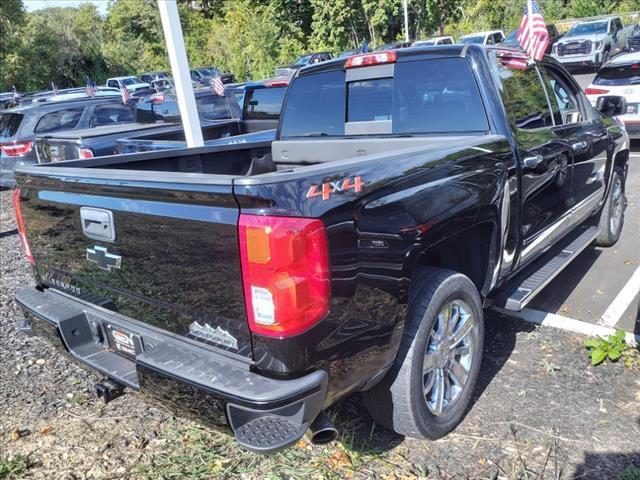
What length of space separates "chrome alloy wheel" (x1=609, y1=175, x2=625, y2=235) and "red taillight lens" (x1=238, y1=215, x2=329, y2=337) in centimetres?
454

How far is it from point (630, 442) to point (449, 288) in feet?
4.10

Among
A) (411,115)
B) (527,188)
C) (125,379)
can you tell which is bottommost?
(125,379)

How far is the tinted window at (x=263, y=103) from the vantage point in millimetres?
8734

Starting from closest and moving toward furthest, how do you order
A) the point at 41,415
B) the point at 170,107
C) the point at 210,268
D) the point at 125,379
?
1. the point at 210,268
2. the point at 125,379
3. the point at 41,415
4. the point at 170,107

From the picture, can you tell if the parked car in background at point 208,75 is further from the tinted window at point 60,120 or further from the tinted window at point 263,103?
the tinted window at point 263,103

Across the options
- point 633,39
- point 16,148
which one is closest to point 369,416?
point 16,148

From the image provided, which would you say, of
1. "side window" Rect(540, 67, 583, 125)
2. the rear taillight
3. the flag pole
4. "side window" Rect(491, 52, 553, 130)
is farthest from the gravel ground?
the rear taillight

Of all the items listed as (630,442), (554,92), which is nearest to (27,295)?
(630,442)

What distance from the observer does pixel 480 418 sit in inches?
125

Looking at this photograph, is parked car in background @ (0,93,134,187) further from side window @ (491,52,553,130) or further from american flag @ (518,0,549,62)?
side window @ (491,52,553,130)

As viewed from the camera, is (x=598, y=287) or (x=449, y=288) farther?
(x=598, y=287)

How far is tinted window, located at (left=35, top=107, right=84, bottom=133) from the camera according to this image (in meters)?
10.1

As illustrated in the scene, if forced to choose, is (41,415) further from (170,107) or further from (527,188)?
(170,107)

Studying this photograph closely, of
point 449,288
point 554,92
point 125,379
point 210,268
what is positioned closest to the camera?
point 210,268
